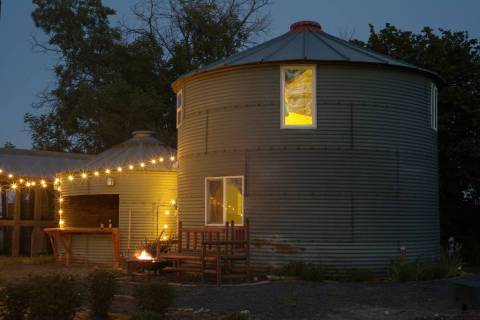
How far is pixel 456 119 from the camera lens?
2194cm

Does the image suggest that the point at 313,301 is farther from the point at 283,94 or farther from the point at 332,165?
the point at 283,94

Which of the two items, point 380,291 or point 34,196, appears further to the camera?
point 34,196

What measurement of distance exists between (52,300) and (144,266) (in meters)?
6.35

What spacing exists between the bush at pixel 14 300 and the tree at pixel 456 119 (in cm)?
1559

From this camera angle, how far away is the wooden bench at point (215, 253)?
586 inches

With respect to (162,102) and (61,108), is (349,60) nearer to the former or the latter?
(162,102)

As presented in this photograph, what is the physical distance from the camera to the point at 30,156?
25.6 m

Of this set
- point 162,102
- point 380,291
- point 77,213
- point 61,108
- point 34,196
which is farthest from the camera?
point 61,108

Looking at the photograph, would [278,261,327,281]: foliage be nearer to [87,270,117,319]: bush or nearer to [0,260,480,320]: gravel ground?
[0,260,480,320]: gravel ground

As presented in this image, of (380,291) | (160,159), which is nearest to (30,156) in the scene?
(160,159)

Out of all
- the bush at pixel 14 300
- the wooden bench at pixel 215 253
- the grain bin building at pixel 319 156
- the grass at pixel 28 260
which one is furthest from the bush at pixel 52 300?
A: the grass at pixel 28 260

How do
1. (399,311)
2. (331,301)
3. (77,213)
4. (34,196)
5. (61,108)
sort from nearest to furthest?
1. (399,311)
2. (331,301)
3. (77,213)
4. (34,196)
5. (61,108)

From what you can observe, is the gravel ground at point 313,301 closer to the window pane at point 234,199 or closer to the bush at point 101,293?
the bush at point 101,293

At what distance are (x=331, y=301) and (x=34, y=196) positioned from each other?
52.4ft
